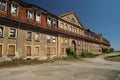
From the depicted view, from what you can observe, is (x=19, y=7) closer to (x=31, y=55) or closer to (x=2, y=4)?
(x=2, y=4)

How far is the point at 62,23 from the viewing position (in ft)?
112

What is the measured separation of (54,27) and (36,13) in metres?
6.47

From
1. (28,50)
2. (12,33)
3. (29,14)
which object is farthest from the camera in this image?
(29,14)

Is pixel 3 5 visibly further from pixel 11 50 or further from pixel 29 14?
pixel 11 50

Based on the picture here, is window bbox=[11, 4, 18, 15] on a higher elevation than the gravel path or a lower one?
higher

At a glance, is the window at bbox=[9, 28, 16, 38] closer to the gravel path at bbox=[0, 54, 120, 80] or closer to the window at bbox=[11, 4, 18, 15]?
the window at bbox=[11, 4, 18, 15]

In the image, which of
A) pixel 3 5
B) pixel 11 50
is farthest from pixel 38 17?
pixel 11 50

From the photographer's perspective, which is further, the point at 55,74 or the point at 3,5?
the point at 3,5

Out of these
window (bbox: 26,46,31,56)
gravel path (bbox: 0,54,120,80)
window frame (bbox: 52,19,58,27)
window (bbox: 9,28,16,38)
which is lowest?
gravel path (bbox: 0,54,120,80)

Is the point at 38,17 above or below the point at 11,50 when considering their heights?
above

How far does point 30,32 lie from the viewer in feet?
78.3

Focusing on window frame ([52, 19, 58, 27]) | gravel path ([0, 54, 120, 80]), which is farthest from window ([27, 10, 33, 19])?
gravel path ([0, 54, 120, 80])

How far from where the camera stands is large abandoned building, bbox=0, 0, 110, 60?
19531mm

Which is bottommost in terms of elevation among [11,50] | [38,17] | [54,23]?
[11,50]
